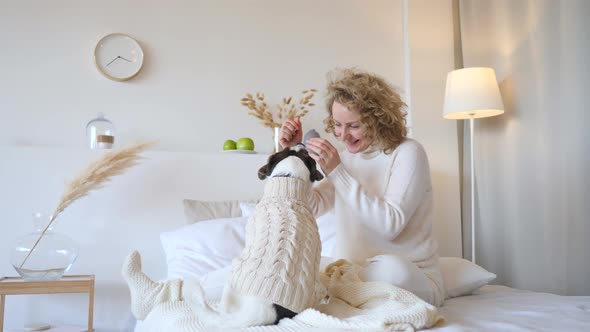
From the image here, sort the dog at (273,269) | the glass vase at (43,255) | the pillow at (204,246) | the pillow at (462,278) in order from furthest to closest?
the glass vase at (43,255) → the pillow at (204,246) → the pillow at (462,278) → the dog at (273,269)

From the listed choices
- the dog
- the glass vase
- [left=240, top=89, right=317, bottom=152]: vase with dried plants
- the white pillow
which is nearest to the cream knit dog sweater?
the dog

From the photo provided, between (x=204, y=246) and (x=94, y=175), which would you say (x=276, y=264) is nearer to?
(x=204, y=246)

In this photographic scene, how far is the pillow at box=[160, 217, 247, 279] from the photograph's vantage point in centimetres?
192

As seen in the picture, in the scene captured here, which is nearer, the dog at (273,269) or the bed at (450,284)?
the dog at (273,269)

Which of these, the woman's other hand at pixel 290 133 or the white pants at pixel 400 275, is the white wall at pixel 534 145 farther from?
the woman's other hand at pixel 290 133

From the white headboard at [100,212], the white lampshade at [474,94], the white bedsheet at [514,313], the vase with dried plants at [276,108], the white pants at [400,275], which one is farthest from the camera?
the vase with dried plants at [276,108]

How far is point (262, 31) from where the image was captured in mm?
2881

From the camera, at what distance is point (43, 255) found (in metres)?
2.08

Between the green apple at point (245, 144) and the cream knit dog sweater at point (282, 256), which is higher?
the green apple at point (245, 144)

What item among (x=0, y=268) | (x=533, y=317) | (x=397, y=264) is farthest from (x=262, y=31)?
(x=533, y=317)

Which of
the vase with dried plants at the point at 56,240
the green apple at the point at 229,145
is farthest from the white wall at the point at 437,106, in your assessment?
the vase with dried plants at the point at 56,240

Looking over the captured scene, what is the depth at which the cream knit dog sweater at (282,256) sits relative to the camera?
915 mm

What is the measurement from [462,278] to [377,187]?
0.40 m

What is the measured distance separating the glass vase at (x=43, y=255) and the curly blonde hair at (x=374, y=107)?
1318mm
